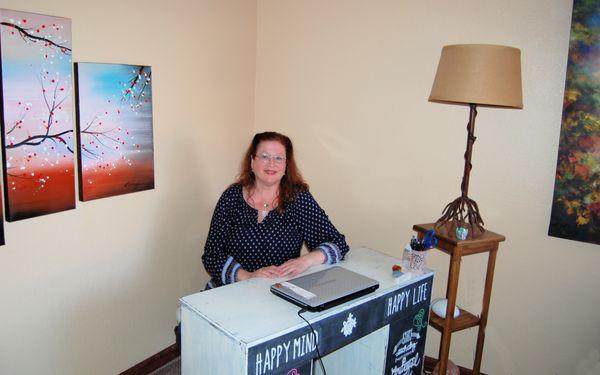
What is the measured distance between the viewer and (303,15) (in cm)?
266

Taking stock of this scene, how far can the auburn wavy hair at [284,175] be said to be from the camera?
210 centimetres

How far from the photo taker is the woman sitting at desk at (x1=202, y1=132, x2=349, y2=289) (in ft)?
6.73

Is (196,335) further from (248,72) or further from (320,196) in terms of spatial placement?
(248,72)

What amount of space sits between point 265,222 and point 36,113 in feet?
3.25

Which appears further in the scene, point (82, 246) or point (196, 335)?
point (82, 246)

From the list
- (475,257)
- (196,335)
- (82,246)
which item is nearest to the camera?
(196,335)

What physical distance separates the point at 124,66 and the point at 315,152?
1.18 m

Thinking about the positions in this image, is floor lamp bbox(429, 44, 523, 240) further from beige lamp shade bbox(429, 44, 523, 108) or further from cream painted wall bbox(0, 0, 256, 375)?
cream painted wall bbox(0, 0, 256, 375)

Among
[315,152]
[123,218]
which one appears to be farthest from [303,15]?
[123,218]

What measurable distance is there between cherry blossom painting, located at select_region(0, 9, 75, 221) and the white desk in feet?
2.43

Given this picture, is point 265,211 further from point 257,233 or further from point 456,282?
point 456,282

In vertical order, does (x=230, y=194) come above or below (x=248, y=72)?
below

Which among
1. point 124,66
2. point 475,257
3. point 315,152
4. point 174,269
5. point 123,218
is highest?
point 124,66

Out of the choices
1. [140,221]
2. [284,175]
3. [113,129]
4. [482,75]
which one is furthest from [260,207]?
[482,75]
